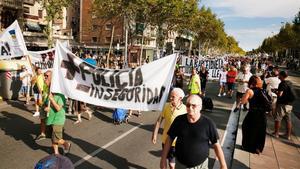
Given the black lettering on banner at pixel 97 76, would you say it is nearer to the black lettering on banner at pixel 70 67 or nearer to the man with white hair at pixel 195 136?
the black lettering on banner at pixel 70 67

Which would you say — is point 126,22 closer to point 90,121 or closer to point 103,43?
point 90,121

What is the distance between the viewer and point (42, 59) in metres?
15.5

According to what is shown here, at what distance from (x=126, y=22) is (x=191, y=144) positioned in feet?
90.4

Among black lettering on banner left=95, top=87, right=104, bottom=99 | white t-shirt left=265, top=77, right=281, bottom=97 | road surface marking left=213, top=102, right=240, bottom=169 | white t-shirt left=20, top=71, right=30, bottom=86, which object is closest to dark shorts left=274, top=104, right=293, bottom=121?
road surface marking left=213, top=102, right=240, bottom=169

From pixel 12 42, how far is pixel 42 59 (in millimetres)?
4206

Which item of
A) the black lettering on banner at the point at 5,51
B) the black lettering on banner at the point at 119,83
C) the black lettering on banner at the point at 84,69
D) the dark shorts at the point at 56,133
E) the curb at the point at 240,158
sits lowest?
the curb at the point at 240,158

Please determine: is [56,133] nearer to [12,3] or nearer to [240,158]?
[240,158]

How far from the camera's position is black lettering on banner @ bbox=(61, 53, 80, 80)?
23.2ft

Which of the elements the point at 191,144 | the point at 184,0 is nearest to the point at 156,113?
the point at 191,144

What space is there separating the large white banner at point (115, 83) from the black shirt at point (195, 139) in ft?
6.64

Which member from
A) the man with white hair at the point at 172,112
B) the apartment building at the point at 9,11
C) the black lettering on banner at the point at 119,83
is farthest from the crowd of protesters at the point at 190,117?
the apartment building at the point at 9,11

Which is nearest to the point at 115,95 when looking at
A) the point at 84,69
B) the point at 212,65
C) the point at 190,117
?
the point at 84,69

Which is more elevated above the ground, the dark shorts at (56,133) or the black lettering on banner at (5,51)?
the black lettering on banner at (5,51)

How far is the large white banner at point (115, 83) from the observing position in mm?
6344
